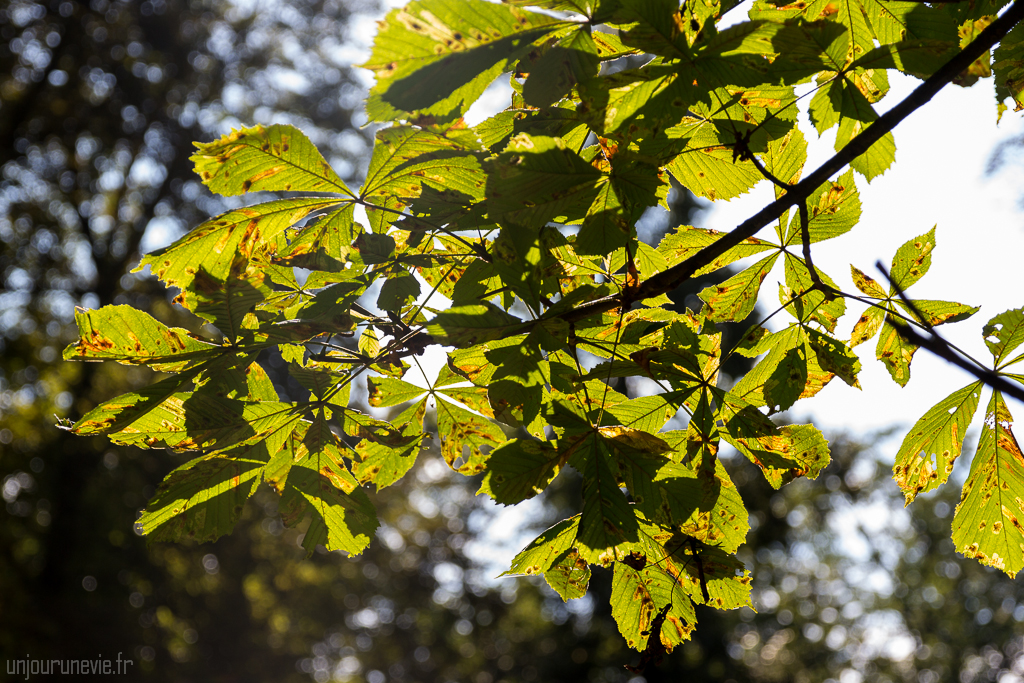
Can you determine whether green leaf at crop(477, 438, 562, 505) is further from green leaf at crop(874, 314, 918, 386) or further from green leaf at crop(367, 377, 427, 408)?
green leaf at crop(874, 314, 918, 386)

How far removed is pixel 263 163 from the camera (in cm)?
110

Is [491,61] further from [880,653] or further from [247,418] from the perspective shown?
[880,653]

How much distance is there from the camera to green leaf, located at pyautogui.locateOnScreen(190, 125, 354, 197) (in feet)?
3.43

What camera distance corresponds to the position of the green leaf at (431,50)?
856 millimetres

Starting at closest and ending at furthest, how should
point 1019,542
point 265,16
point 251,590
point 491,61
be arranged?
point 491,61 → point 1019,542 → point 265,16 → point 251,590

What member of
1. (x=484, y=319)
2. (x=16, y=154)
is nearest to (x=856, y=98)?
(x=484, y=319)

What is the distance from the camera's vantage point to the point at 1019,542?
1300 millimetres

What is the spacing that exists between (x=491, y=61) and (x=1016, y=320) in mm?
1140

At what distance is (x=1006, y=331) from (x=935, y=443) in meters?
0.28

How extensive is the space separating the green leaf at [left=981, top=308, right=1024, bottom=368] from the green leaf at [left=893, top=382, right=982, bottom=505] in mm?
89

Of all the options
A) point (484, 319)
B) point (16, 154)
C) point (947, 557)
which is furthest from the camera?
point (947, 557)
